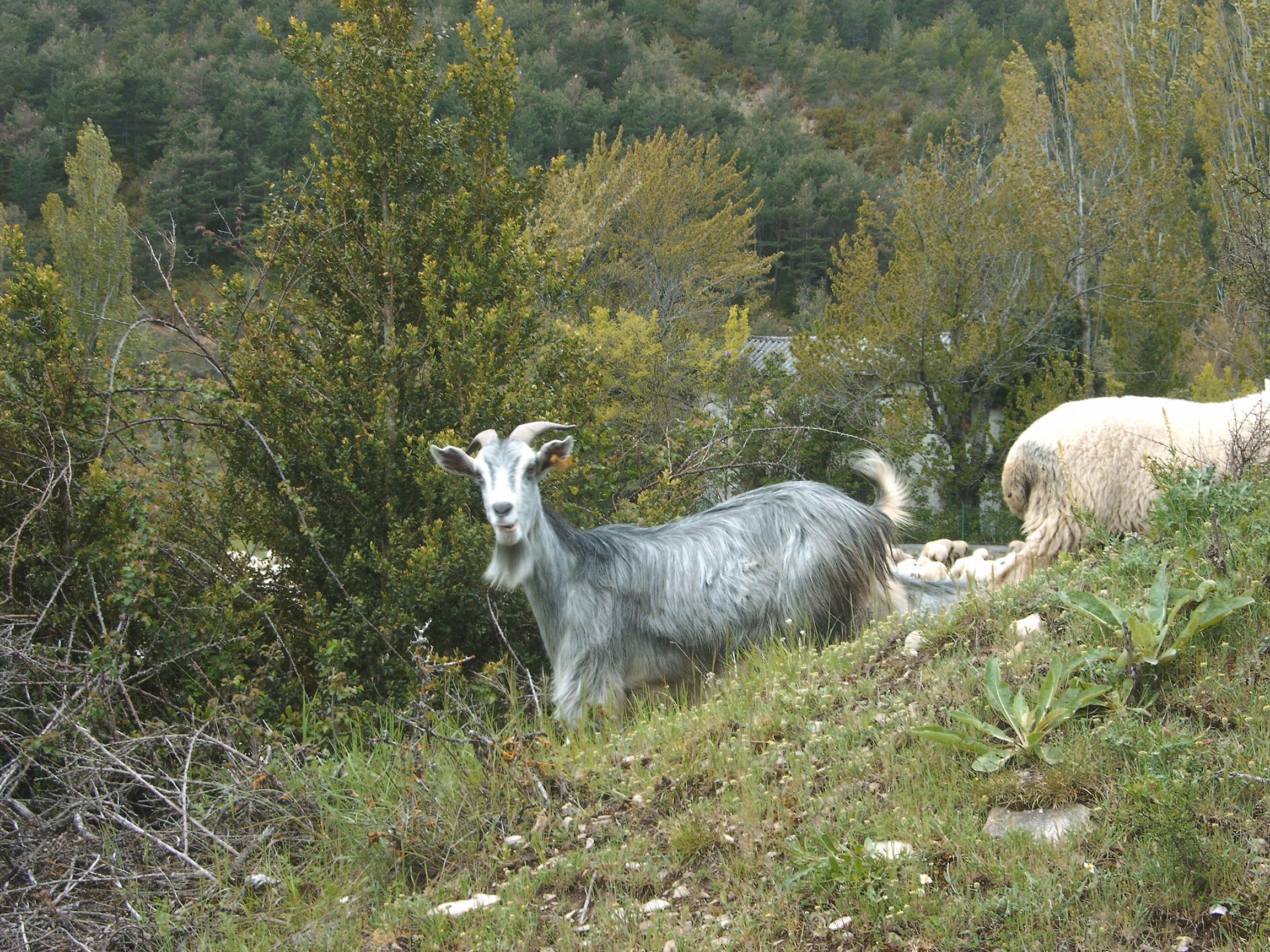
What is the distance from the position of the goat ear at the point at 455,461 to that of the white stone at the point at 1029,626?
2773 mm

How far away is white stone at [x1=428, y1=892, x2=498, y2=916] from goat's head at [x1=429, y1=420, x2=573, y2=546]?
1921 millimetres

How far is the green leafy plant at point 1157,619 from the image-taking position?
3.68 metres

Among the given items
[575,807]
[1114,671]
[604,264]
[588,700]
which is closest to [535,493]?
[588,700]

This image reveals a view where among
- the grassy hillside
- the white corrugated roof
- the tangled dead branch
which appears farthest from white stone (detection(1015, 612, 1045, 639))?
the white corrugated roof

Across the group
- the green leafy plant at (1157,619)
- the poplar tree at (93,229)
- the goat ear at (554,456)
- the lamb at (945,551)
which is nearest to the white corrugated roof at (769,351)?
the lamb at (945,551)

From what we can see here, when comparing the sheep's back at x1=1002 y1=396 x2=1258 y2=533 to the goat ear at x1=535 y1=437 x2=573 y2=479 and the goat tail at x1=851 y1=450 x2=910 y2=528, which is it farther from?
the goat ear at x1=535 y1=437 x2=573 y2=479

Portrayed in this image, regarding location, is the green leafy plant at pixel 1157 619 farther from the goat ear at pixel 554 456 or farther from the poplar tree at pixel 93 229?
the poplar tree at pixel 93 229

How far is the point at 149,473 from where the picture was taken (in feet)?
21.3

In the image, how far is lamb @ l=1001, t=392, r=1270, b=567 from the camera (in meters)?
7.20

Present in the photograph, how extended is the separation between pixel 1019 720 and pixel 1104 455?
4.63 meters

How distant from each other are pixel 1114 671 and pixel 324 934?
3046mm

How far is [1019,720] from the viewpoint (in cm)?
364

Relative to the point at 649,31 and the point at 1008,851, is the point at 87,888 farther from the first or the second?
the point at 649,31

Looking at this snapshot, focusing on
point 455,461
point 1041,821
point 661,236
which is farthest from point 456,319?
→ point 661,236
